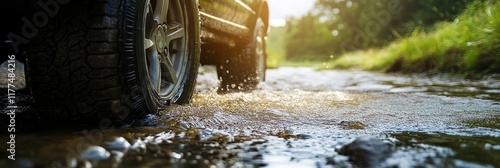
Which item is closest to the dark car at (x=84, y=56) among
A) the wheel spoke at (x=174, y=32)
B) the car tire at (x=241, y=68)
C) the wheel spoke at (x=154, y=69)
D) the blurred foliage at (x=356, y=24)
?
the wheel spoke at (x=154, y=69)

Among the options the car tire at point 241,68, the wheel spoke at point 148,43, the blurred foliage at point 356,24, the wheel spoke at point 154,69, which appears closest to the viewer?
the wheel spoke at point 148,43

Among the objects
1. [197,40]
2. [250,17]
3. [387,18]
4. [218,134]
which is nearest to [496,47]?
[250,17]

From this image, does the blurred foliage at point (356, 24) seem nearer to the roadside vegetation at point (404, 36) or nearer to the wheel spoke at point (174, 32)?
the roadside vegetation at point (404, 36)

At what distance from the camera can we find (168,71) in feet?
7.89

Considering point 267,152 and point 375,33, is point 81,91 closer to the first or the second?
point 267,152

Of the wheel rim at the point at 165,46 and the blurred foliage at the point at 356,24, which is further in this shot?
the blurred foliage at the point at 356,24

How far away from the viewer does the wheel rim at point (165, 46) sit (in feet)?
7.14

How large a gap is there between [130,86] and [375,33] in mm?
32541

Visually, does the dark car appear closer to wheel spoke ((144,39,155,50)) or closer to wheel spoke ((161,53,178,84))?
wheel spoke ((144,39,155,50))

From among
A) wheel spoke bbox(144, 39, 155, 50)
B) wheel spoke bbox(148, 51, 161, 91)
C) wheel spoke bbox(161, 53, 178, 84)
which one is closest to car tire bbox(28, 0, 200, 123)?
wheel spoke bbox(144, 39, 155, 50)

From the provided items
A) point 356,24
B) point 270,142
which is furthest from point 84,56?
point 356,24

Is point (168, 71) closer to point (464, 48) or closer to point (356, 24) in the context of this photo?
point (464, 48)

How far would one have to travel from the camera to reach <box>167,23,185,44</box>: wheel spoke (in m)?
2.44

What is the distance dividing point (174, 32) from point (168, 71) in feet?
0.76
